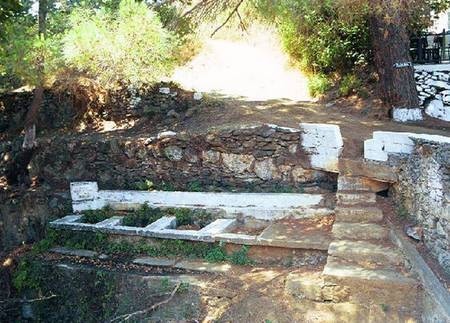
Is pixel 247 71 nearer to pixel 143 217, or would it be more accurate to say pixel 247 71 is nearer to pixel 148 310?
pixel 143 217

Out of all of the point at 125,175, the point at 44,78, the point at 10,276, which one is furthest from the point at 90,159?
the point at 10,276

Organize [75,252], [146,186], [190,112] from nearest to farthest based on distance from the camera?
[75,252], [146,186], [190,112]

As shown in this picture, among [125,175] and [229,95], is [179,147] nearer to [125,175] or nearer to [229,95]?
[125,175]

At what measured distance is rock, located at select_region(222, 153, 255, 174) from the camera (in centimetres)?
709

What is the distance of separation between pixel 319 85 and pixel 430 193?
5.51m

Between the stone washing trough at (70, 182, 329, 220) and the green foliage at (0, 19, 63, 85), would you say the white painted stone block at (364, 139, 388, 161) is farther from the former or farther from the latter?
the green foliage at (0, 19, 63, 85)

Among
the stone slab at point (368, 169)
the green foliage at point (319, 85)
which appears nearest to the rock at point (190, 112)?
the green foliage at point (319, 85)

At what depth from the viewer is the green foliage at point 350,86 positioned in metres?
9.73

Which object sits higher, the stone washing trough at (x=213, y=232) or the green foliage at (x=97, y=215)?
the green foliage at (x=97, y=215)

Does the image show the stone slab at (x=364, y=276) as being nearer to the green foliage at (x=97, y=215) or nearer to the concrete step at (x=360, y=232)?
the concrete step at (x=360, y=232)

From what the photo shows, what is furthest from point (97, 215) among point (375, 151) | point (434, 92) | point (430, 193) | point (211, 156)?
point (434, 92)

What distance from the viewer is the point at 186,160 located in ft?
24.4

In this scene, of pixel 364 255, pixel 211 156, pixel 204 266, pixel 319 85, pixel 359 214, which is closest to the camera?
pixel 364 255

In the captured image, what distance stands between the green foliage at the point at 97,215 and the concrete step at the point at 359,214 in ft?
12.4
